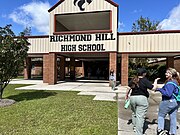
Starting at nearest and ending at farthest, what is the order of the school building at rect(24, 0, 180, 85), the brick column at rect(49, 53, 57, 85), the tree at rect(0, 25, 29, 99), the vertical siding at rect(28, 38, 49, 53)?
1. the tree at rect(0, 25, 29, 99)
2. the school building at rect(24, 0, 180, 85)
3. the brick column at rect(49, 53, 57, 85)
4. the vertical siding at rect(28, 38, 49, 53)

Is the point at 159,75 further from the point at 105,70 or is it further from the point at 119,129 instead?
the point at 119,129

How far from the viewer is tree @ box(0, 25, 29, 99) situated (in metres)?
7.62

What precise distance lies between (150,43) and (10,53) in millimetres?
10412

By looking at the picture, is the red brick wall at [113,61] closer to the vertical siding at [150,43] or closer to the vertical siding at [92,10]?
the vertical siding at [92,10]

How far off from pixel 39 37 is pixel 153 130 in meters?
14.1

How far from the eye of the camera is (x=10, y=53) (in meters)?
7.77

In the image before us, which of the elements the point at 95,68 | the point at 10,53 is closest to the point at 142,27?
the point at 95,68

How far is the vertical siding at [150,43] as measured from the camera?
13422 millimetres

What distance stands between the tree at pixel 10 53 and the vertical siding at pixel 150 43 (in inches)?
337

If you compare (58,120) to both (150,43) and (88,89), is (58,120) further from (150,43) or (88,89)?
(150,43)

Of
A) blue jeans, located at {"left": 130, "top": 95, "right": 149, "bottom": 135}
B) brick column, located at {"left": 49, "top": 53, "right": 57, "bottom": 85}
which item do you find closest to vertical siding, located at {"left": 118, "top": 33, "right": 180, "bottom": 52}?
brick column, located at {"left": 49, "top": 53, "right": 57, "bottom": 85}

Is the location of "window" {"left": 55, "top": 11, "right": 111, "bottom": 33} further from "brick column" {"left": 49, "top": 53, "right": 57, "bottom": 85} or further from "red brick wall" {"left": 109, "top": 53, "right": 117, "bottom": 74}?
"red brick wall" {"left": 109, "top": 53, "right": 117, "bottom": 74}

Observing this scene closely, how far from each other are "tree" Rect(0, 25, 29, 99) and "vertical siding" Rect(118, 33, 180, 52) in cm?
857

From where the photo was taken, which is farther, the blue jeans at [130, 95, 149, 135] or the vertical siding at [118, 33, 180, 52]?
the vertical siding at [118, 33, 180, 52]
